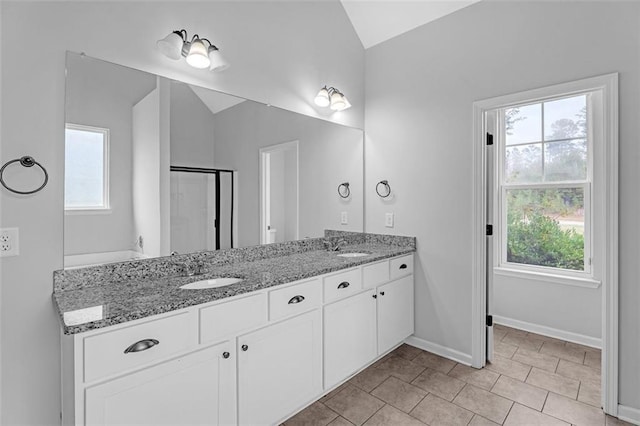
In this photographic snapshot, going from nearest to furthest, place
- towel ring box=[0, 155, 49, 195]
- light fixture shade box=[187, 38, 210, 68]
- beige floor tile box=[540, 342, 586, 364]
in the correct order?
towel ring box=[0, 155, 49, 195]
light fixture shade box=[187, 38, 210, 68]
beige floor tile box=[540, 342, 586, 364]

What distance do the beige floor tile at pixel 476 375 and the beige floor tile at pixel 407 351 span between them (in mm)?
324

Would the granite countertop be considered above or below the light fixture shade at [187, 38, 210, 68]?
below

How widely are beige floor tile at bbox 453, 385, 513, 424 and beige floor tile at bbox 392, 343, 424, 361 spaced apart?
52 centimetres

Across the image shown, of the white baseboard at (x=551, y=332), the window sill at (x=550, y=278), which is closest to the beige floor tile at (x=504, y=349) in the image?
the white baseboard at (x=551, y=332)

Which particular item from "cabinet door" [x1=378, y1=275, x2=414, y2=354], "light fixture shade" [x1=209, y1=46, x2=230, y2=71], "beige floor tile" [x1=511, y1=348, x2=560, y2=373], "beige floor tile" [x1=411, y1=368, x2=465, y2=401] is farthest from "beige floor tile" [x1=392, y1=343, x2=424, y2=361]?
"light fixture shade" [x1=209, y1=46, x2=230, y2=71]

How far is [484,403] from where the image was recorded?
2.08 metres

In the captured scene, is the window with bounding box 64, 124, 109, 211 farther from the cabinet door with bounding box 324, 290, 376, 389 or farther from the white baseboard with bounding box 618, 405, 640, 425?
the white baseboard with bounding box 618, 405, 640, 425

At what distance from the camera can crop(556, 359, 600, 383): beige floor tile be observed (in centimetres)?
237

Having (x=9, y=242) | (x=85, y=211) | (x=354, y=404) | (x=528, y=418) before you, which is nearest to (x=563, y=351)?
(x=528, y=418)

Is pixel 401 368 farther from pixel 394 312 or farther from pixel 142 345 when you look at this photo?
pixel 142 345

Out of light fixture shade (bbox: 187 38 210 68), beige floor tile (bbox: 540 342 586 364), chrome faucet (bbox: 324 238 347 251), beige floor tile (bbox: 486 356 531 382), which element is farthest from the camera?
chrome faucet (bbox: 324 238 347 251)

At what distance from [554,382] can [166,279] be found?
265cm

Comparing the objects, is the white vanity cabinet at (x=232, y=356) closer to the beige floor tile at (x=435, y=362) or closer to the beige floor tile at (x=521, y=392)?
the beige floor tile at (x=435, y=362)

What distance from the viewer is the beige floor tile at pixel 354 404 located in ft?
6.39
